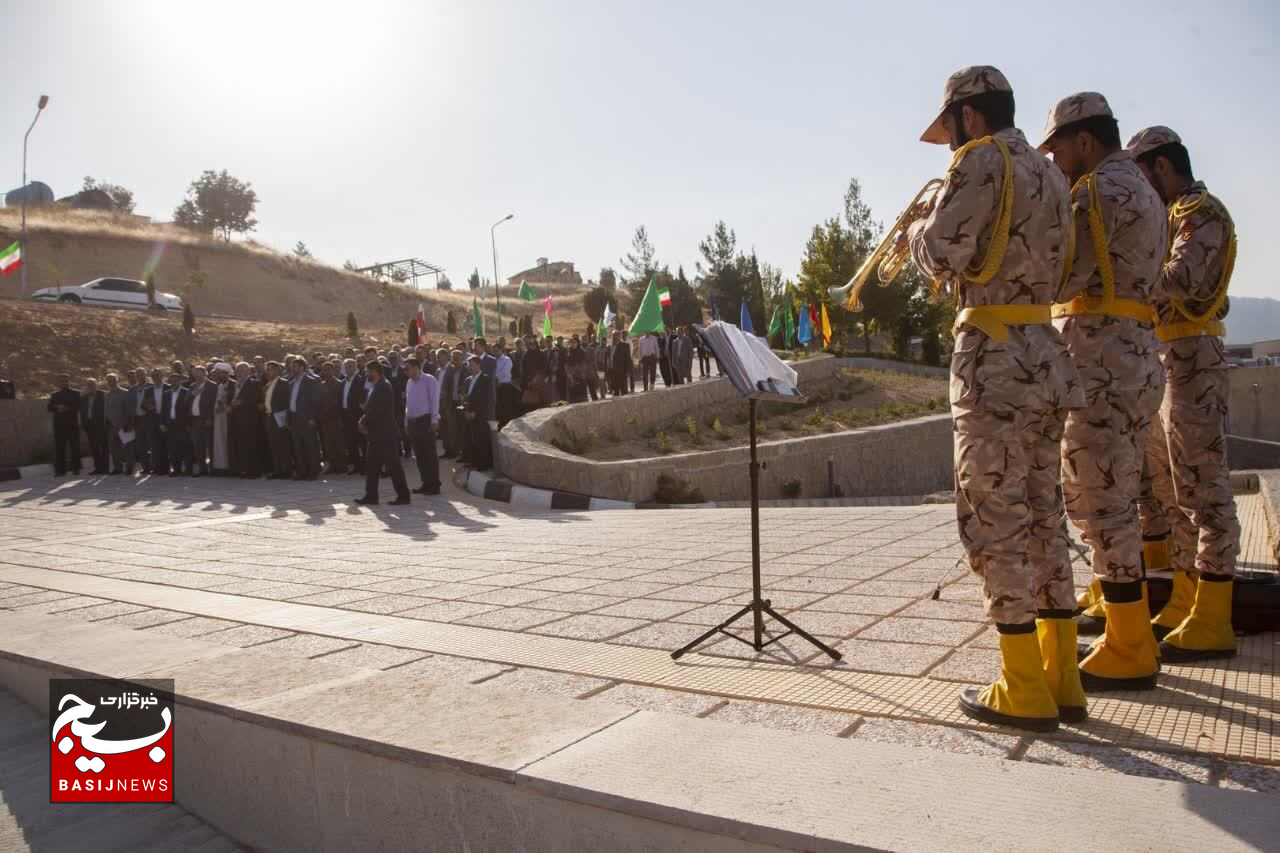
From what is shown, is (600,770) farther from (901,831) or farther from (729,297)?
(729,297)

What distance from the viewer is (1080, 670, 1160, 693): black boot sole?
11.5ft

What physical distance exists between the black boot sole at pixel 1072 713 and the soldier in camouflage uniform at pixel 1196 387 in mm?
1007

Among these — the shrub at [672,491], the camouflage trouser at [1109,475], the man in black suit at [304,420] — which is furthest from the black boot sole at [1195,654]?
the man in black suit at [304,420]

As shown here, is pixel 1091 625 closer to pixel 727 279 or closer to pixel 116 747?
pixel 116 747

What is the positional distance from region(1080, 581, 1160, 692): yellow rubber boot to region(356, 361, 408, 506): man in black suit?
9.91 meters

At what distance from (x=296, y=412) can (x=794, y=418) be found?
1218 centimetres

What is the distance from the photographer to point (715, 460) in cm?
1497

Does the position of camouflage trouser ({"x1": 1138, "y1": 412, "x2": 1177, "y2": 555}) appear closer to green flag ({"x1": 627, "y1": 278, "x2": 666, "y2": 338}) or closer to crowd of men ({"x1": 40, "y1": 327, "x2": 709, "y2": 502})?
crowd of men ({"x1": 40, "y1": 327, "x2": 709, "y2": 502})

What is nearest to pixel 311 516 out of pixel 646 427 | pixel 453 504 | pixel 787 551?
pixel 453 504

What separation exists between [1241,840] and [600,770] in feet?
4.64

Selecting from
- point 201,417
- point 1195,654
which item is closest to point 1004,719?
point 1195,654

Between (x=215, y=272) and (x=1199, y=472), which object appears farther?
(x=215, y=272)

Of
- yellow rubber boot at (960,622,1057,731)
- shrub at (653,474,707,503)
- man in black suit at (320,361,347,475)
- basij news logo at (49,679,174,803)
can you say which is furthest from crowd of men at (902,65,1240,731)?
man in black suit at (320,361,347,475)

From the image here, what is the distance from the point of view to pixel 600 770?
2.46m
